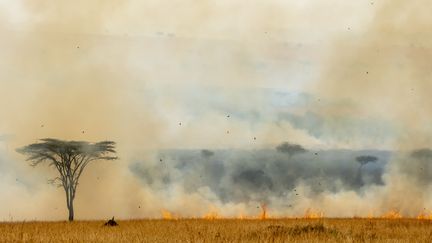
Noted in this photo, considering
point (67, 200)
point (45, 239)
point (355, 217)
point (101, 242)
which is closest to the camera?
point (101, 242)

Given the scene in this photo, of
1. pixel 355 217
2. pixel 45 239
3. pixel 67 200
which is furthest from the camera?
pixel 67 200

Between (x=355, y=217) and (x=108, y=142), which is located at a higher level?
(x=108, y=142)

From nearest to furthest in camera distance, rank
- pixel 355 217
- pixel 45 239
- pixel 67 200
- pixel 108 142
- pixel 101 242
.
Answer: pixel 101 242 < pixel 45 239 < pixel 355 217 < pixel 67 200 < pixel 108 142

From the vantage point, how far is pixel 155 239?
77.8 ft

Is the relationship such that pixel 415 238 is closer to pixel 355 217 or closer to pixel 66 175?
pixel 355 217

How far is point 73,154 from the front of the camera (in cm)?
5562

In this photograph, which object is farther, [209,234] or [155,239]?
[209,234]

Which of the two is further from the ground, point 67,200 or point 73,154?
point 73,154

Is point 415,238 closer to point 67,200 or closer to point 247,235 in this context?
point 247,235

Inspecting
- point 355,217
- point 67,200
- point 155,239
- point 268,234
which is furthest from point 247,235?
point 67,200

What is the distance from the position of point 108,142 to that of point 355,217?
20.9m

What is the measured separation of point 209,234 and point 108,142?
1247 inches

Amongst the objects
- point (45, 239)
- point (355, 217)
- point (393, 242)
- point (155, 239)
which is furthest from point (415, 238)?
point (355, 217)

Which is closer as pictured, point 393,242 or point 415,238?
point 393,242
